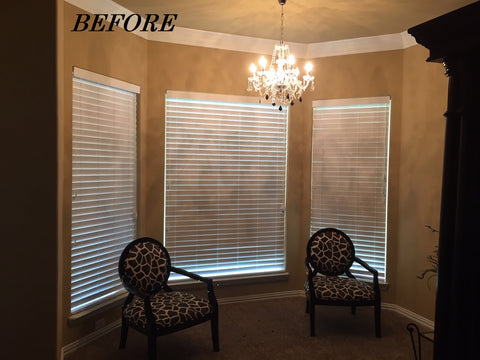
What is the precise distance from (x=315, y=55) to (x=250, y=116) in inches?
40.7

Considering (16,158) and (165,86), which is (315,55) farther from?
(16,158)

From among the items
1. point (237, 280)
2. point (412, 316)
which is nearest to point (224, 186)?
point (237, 280)

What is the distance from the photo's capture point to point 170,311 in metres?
3.04

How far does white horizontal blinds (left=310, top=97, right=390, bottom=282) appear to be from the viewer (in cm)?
429

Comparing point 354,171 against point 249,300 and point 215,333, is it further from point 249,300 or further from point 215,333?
point 215,333

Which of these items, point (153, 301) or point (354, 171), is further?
point (354, 171)

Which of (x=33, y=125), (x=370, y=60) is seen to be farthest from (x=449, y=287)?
(x=370, y=60)

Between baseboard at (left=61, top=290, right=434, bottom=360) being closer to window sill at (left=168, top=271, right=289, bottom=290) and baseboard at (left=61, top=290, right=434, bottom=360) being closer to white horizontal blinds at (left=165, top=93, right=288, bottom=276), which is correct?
window sill at (left=168, top=271, right=289, bottom=290)

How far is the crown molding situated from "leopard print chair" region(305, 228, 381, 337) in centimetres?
201

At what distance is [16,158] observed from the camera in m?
2.12

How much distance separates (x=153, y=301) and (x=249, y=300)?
156cm

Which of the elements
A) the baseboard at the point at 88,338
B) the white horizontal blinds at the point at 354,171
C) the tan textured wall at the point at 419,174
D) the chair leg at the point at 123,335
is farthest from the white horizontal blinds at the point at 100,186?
the tan textured wall at the point at 419,174

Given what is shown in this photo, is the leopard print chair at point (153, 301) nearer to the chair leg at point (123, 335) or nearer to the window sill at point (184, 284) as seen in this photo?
the chair leg at point (123, 335)

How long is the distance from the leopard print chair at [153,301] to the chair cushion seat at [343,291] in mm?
1053
